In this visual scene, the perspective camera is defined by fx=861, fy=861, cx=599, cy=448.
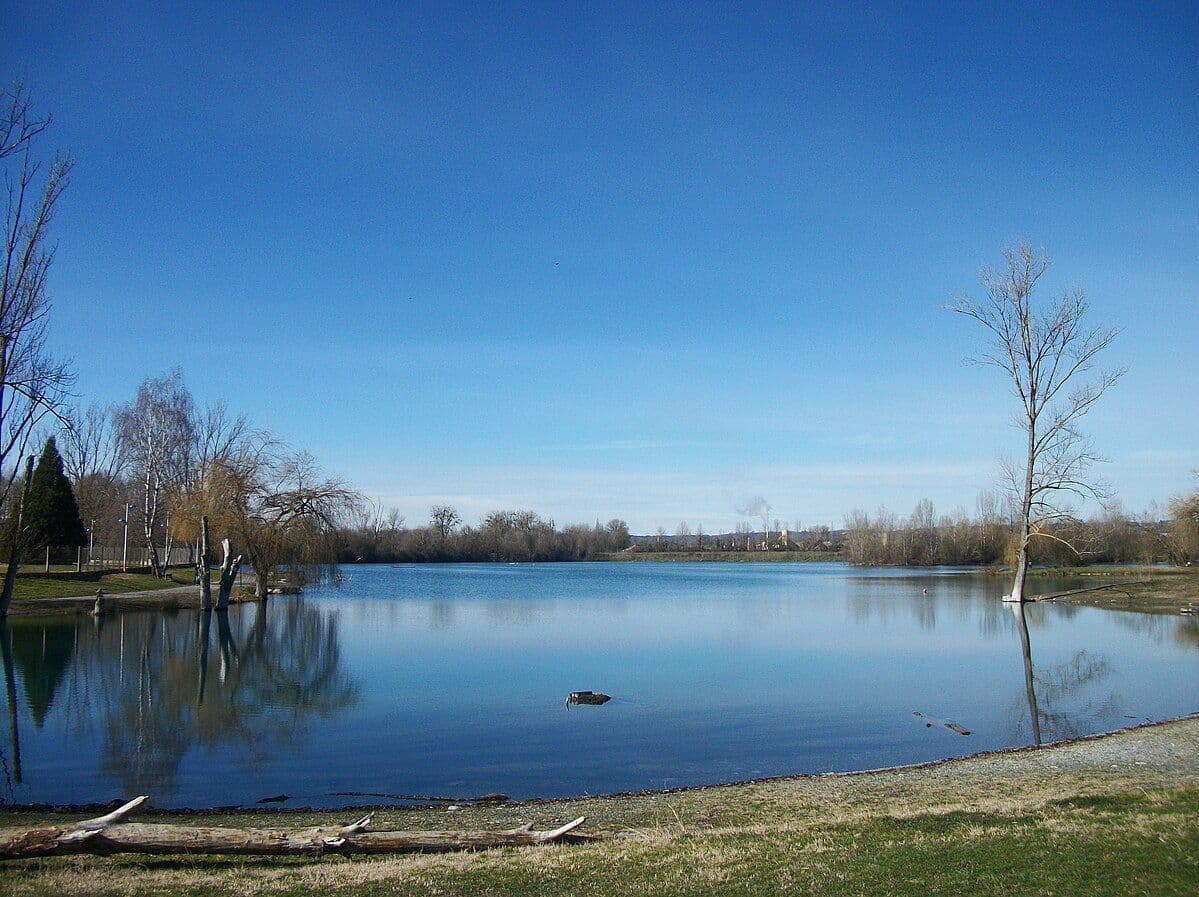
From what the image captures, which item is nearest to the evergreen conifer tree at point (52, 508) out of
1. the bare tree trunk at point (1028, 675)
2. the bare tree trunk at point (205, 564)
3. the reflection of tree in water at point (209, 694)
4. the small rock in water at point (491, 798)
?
the bare tree trunk at point (205, 564)

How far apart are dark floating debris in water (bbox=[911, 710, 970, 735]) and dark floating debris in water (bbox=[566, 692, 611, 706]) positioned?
6290 millimetres

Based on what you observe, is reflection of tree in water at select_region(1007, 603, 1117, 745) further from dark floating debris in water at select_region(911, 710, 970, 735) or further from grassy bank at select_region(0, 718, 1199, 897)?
grassy bank at select_region(0, 718, 1199, 897)

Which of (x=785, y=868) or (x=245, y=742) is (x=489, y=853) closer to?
(x=785, y=868)

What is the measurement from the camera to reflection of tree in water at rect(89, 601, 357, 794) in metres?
14.5

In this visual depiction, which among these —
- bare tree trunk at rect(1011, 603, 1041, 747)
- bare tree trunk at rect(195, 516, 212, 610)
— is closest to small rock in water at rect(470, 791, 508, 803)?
bare tree trunk at rect(1011, 603, 1041, 747)

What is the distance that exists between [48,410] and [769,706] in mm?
18270

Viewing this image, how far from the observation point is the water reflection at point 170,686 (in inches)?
579

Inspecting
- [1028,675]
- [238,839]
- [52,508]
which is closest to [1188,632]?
[1028,675]

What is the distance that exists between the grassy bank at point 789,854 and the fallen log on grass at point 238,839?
6.2 inches

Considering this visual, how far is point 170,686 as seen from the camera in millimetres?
20156

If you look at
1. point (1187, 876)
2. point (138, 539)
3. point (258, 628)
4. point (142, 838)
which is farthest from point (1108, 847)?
point (138, 539)

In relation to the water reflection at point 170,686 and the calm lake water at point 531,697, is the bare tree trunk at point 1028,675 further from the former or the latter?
the water reflection at point 170,686

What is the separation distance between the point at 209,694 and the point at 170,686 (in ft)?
4.47

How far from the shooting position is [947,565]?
92500 millimetres
